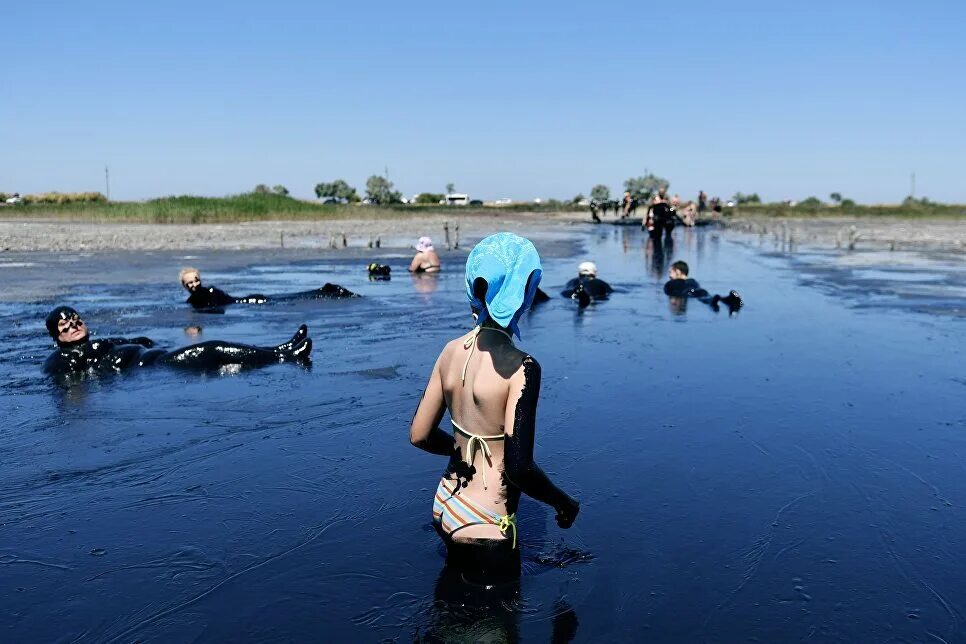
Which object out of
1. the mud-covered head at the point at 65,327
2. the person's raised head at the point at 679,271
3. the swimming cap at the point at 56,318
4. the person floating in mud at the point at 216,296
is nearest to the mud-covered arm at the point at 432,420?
the mud-covered head at the point at 65,327

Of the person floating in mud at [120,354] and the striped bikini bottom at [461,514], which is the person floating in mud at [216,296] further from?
the striped bikini bottom at [461,514]

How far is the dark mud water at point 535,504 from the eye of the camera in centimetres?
469

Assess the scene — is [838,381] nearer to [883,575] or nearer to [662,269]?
[883,575]

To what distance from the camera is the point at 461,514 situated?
4508 millimetres

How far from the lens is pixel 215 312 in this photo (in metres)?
17.0

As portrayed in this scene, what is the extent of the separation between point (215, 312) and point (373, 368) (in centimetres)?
696

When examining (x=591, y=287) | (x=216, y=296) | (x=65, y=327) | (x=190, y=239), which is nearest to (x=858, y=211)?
(x=190, y=239)

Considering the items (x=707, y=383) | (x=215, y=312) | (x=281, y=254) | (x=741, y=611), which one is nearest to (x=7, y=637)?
(x=741, y=611)

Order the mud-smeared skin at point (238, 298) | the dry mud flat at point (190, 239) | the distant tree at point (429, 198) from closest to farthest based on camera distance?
the mud-smeared skin at point (238, 298) < the dry mud flat at point (190, 239) < the distant tree at point (429, 198)

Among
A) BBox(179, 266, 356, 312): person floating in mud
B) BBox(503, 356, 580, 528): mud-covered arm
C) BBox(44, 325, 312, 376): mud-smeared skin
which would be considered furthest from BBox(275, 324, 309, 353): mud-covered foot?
BBox(503, 356, 580, 528): mud-covered arm

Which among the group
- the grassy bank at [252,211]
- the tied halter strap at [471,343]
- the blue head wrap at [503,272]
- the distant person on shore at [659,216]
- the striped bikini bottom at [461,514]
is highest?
the grassy bank at [252,211]

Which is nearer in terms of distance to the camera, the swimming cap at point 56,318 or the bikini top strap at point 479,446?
the bikini top strap at point 479,446

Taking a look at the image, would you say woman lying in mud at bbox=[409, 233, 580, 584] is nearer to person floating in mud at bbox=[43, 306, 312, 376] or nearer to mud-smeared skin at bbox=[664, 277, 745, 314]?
person floating in mud at bbox=[43, 306, 312, 376]

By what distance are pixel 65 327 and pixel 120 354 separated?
0.73m
